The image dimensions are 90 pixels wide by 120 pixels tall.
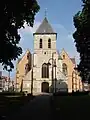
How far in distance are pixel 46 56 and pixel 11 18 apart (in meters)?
95.4

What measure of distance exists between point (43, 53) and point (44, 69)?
227 inches

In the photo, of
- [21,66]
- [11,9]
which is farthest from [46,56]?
[11,9]

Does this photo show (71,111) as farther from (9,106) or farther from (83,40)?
(83,40)

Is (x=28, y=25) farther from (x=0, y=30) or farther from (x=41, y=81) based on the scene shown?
(x=41, y=81)

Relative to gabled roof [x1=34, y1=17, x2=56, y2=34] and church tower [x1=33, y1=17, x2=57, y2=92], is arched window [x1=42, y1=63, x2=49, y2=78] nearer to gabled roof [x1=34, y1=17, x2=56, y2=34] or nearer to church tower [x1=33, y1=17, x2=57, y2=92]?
church tower [x1=33, y1=17, x2=57, y2=92]

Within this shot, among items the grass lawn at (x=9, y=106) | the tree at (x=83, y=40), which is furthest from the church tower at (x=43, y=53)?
the grass lawn at (x=9, y=106)

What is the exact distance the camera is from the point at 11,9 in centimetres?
2094

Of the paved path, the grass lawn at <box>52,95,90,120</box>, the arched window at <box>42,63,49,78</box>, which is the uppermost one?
the arched window at <box>42,63,49,78</box>

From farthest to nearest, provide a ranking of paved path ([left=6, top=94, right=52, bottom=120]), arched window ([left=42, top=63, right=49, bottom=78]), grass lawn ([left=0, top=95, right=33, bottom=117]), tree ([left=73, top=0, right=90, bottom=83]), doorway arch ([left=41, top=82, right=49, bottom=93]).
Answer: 1. arched window ([left=42, top=63, right=49, bottom=78])
2. doorway arch ([left=41, top=82, right=49, bottom=93])
3. tree ([left=73, top=0, right=90, bottom=83])
4. grass lawn ([left=0, top=95, right=33, bottom=117])
5. paved path ([left=6, top=94, right=52, bottom=120])

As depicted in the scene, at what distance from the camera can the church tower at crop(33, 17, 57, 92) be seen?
4488 inches

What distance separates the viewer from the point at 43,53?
119 meters

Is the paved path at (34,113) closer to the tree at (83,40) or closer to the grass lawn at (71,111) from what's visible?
the grass lawn at (71,111)

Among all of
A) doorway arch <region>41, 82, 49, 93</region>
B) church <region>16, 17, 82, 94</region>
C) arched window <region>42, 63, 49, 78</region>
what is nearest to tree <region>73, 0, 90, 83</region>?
church <region>16, 17, 82, 94</region>

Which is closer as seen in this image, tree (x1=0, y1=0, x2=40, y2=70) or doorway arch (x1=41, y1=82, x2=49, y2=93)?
tree (x1=0, y1=0, x2=40, y2=70)
